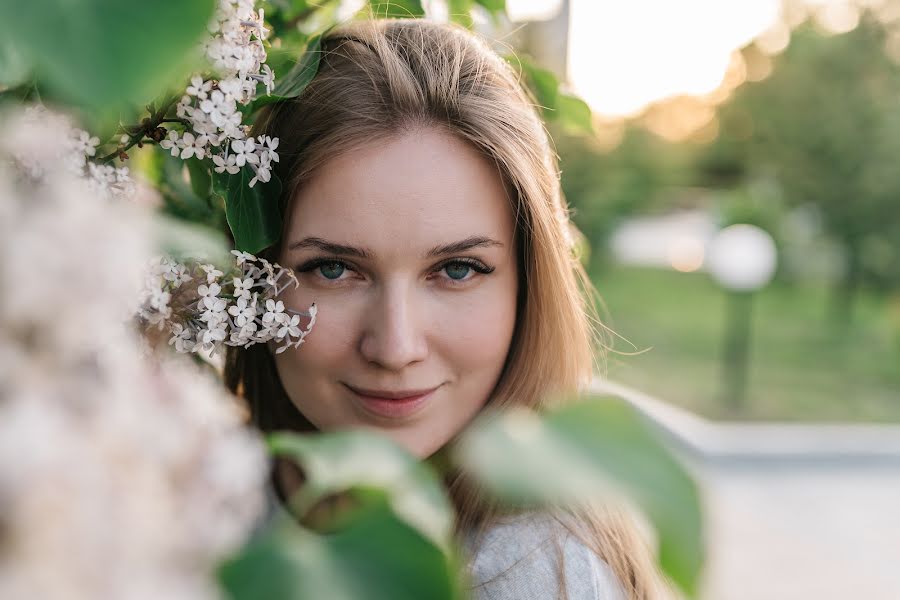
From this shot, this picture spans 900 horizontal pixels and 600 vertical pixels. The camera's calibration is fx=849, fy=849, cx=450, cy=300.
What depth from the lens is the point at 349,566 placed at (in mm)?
270

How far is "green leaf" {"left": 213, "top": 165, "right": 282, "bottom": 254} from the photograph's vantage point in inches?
29.8

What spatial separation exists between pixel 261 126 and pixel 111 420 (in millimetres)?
898

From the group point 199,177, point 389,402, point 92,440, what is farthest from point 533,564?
point 92,440

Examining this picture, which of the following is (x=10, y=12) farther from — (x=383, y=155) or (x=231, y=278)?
(x=383, y=155)

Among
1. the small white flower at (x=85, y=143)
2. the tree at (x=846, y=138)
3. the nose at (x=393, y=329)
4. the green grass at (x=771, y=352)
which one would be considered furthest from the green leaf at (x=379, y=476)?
the tree at (x=846, y=138)

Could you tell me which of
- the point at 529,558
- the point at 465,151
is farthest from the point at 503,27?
the point at 529,558

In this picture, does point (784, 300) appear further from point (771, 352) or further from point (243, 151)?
point (243, 151)

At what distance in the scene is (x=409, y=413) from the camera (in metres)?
1.04

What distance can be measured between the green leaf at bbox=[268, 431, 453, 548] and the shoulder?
71 cm

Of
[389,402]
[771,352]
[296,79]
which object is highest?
[296,79]

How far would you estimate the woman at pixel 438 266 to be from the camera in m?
0.97

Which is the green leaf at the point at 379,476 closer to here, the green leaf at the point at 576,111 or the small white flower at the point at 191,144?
the small white flower at the point at 191,144

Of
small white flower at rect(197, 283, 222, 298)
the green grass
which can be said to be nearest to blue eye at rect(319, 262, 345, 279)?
small white flower at rect(197, 283, 222, 298)

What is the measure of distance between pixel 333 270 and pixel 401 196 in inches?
4.9
